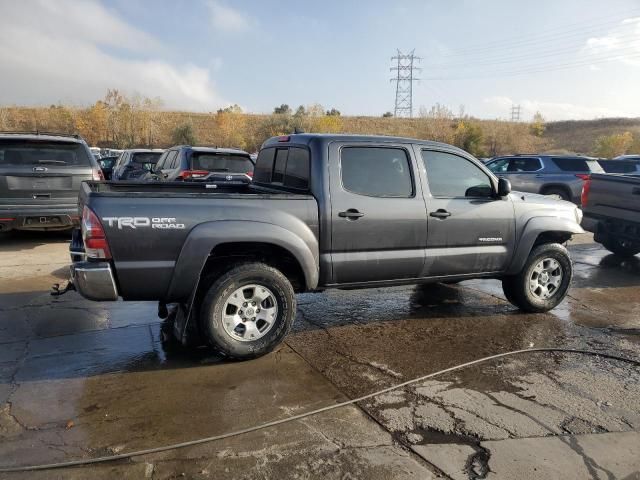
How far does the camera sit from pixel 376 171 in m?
4.84

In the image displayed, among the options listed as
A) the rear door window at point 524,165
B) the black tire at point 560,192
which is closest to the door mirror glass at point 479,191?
the black tire at point 560,192

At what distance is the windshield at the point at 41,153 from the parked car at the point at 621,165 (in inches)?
558

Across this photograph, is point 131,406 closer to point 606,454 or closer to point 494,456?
point 494,456

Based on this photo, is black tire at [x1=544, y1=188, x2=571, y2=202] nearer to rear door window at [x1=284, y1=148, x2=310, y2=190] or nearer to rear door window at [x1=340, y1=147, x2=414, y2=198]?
rear door window at [x1=340, y1=147, x2=414, y2=198]

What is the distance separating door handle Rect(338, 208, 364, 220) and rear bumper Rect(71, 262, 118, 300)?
1948 millimetres

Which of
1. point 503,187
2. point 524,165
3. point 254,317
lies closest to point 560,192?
point 524,165

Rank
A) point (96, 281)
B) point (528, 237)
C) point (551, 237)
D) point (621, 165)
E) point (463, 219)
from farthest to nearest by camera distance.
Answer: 1. point (621, 165)
2. point (551, 237)
3. point (528, 237)
4. point (463, 219)
5. point (96, 281)

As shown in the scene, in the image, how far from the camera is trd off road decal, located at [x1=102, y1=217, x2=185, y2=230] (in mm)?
3793

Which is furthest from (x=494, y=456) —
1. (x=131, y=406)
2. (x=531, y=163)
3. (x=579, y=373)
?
(x=531, y=163)

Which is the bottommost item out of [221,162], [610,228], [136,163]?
[610,228]

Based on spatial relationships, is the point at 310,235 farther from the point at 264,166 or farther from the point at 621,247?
the point at 621,247

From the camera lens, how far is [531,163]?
14.9 m

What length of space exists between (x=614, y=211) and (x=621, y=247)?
2.96 ft

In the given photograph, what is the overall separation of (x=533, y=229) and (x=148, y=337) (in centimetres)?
410
